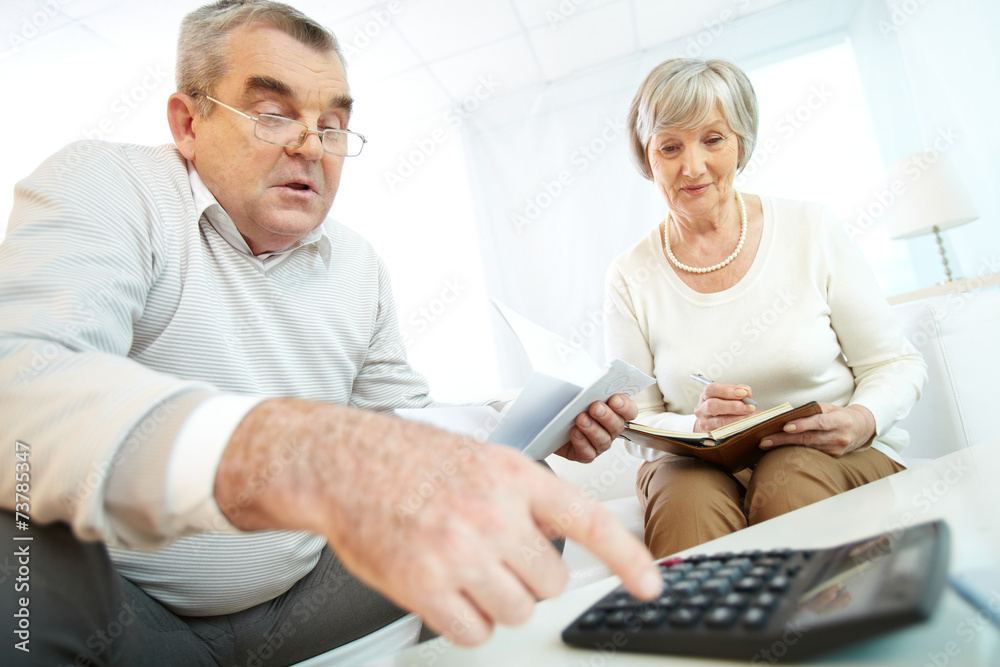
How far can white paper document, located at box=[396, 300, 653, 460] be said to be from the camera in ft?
2.99

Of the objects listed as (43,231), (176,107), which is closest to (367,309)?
(176,107)

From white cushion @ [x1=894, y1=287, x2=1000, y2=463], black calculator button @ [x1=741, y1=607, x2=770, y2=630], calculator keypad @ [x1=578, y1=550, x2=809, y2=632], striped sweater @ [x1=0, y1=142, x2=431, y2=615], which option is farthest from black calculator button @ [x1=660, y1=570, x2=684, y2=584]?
white cushion @ [x1=894, y1=287, x2=1000, y2=463]

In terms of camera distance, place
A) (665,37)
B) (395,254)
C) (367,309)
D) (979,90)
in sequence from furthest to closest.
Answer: (395,254) < (665,37) < (979,90) < (367,309)

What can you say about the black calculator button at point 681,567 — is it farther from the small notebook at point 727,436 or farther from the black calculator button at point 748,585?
the small notebook at point 727,436

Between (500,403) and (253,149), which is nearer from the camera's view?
(253,149)

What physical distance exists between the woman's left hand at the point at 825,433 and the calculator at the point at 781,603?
0.70 metres

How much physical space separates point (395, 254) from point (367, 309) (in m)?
3.47

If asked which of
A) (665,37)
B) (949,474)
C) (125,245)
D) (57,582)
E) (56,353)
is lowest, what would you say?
(949,474)

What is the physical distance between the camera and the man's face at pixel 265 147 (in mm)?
1065

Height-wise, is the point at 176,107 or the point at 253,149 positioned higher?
the point at 176,107

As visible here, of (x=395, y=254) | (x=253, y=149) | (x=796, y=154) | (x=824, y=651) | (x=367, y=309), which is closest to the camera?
(x=824, y=651)

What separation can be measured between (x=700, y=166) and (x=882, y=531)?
3.90ft

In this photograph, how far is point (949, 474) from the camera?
792 mm

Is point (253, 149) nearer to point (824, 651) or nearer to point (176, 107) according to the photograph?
point (176, 107)
